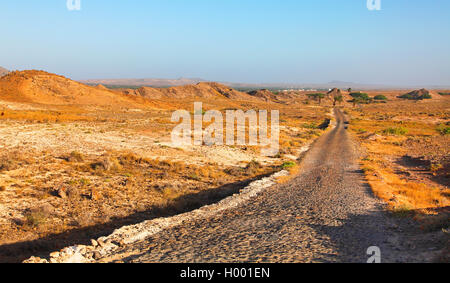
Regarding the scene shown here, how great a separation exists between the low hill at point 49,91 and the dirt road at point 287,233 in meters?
45.0

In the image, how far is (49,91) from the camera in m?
49.1

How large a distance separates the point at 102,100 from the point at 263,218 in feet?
166

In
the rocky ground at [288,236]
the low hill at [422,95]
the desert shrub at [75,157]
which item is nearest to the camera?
the rocky ground at [288,236]

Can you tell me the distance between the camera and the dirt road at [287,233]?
6582mm

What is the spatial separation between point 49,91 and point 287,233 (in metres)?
52.4

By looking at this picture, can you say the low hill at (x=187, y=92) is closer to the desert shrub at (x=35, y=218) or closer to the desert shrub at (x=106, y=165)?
the desert shrub at (x=106, y=165)

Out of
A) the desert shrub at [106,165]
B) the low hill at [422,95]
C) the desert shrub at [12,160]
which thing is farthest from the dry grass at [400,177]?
the low hill at [422,95]

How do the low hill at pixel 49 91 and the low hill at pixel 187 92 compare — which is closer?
the low hill at pixel 49 91

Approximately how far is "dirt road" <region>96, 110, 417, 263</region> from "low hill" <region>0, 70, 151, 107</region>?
45015mm

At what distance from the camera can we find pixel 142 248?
7414 mm

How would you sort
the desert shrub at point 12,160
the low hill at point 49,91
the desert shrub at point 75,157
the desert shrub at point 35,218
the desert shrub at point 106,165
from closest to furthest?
the desert shrub at point 35,218, the desert shrub at point 12,160, the desert shrub at point 106,165, the desert shrub at point 75,157, the low hill at point 49,91

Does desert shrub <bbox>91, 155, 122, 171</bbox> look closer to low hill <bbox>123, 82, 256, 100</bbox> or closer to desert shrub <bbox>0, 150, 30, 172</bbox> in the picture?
desert shrub <bbox>0, 150, 30, 172</bbox>

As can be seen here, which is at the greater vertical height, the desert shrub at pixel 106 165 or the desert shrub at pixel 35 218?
the desert shrub at pixel 106 165

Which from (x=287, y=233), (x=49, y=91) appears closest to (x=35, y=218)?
(x=287, y=233)
